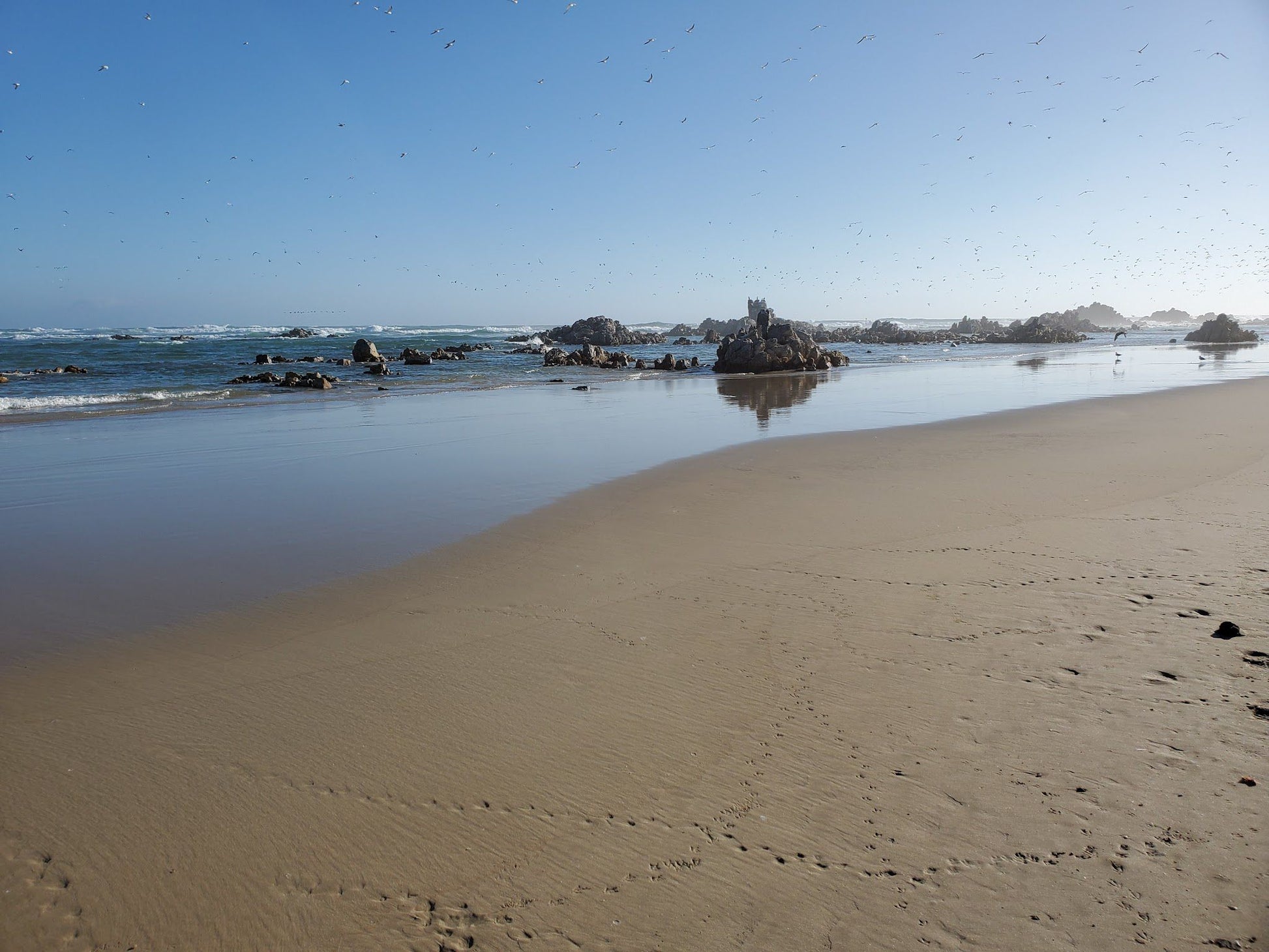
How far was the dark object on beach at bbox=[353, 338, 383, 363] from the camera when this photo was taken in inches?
1366

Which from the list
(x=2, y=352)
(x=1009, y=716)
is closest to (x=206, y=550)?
(x=1009, y=716)

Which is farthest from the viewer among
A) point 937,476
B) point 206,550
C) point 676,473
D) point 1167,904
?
point 676,473

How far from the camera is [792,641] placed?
4082 mm

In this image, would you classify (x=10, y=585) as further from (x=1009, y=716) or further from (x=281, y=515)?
(x=1009, y=716)

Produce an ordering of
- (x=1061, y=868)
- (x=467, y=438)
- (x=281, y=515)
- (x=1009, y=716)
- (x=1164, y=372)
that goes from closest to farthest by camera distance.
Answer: (x=1061, y=868)
(x=1009, y=716)
(x=281, y=515)
(x=467, y=438)
(x=1164, y=372)

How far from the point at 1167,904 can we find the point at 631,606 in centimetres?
314

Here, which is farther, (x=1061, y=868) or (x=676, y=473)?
(x=676, y=473)

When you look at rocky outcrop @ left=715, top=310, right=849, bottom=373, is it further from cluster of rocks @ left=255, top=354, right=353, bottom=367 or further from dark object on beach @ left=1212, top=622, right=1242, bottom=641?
dark object on beach @ left=1212, top=622, right=1242, bottom=641

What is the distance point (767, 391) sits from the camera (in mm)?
22234

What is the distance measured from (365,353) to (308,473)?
92.3 ft

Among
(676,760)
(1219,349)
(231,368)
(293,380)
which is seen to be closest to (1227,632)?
(676,760)

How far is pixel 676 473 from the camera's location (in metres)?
9.15

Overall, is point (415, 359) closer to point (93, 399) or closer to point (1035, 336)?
point (93, 399)

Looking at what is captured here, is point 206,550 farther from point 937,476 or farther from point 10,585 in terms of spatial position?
point 937,476
